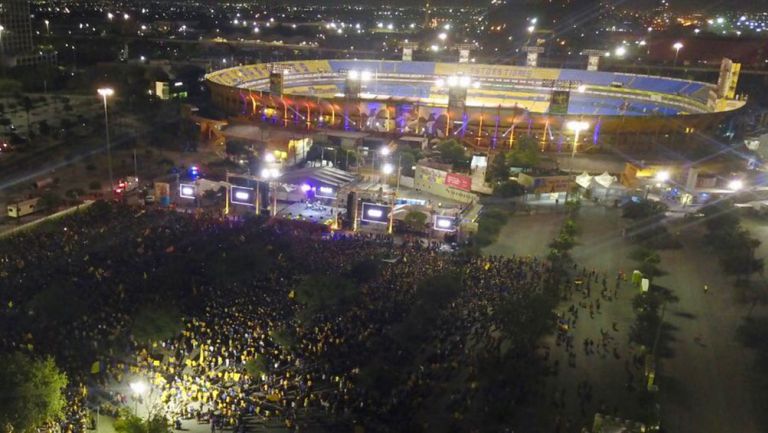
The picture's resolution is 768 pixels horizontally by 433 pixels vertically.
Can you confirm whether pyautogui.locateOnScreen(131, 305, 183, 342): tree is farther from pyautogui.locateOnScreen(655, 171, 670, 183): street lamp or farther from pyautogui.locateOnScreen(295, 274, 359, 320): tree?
pyautogui.locateOnScreen(655, 171, 670, 183): street lamp

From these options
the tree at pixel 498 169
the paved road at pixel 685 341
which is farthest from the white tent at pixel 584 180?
the paved road at pixel 685 341

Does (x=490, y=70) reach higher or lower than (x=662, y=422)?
higher

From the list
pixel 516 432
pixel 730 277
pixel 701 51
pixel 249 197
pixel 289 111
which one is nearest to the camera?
pixel 516 432

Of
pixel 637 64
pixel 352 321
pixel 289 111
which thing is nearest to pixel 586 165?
pixel 289 111

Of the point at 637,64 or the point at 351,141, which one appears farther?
the point at 637,64

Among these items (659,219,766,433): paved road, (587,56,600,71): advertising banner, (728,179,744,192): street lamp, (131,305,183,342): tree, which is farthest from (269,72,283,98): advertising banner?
(587,56,600,71): advertising banner

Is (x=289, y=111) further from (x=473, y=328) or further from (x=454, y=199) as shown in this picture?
(x=473, y=328)

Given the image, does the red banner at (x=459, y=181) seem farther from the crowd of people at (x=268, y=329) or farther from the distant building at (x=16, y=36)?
the distant building at (x=16, y=36)
